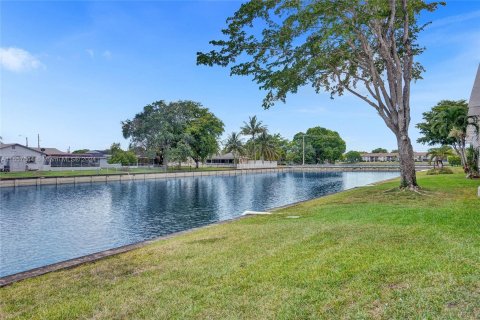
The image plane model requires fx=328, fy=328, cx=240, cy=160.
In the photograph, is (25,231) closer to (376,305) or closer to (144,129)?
(376,305)

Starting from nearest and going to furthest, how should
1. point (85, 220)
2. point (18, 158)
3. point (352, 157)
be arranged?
point (85, 220) < point (18, 158) < point (352, 157)

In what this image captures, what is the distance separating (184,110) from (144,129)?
969 centimetres

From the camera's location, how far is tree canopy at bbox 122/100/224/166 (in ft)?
223

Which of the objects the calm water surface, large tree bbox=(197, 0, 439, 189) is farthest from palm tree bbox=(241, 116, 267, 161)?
large tree bbox=(197, 0, 439, 189)

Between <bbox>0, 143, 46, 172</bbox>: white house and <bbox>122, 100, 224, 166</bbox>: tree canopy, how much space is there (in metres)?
20.4

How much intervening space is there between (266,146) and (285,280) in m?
86.8

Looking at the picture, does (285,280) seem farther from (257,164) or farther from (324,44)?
(257,164)

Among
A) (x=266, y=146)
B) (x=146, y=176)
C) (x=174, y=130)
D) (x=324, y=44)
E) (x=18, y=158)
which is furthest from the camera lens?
(x=266, y=146)

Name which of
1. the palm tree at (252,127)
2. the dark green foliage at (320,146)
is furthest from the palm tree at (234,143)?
the dark green foliage at (320,146)

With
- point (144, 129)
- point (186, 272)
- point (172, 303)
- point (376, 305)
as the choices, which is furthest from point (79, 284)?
point (144, 129)

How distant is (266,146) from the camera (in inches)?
3600

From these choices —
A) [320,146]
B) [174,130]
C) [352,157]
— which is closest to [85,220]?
[174,130]

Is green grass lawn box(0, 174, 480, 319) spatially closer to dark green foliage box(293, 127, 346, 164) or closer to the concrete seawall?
the concrete seawall

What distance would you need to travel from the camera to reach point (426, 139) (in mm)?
47781
